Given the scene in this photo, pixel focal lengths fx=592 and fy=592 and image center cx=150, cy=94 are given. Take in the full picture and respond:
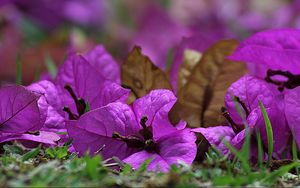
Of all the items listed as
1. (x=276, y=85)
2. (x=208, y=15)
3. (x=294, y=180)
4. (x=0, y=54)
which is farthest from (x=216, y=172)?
(x=208, y=15)

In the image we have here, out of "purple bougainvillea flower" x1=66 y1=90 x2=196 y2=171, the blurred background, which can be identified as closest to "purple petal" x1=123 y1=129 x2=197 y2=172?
"purple bougainvillea flower" x1=66 y1=90 x2=196 y2=171

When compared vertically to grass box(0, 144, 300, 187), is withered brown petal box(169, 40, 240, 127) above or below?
above

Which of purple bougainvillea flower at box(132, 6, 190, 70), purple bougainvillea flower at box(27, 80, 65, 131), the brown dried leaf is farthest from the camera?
purple bougainvillea flower at box(132, 6, 190, 70)

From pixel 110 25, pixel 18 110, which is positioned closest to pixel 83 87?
pixel 18 110

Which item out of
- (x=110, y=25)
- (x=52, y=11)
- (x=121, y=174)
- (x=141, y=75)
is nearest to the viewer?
(x=121, y=174)

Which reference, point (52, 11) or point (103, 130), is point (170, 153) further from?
point (52, 11)

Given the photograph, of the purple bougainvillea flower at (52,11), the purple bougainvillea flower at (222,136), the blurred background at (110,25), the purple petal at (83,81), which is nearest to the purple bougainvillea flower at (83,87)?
the purple petal at (83,81)

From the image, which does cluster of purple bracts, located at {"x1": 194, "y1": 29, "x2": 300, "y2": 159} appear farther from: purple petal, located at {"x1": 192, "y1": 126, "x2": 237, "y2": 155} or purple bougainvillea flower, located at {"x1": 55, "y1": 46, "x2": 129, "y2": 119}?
purple bougainvillea flower, located at {"x1": 55, "y1": 46, "x2": 129, "y2": 119}

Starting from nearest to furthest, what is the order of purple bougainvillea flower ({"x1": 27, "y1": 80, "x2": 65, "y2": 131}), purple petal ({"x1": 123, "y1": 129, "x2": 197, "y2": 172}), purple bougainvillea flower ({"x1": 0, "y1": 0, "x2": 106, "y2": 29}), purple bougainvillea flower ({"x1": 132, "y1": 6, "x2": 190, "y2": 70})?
purple petal ({"x1": 123, "y1": 129, "x2": 197, "y2": 172}) → purple bougainvillea flower ({"x1": 27, "y1": 80, "x2": 65, "y2": 131}) → purple bougainvillea flower ({"x1": 132, "y1": 6, "x2": 190, "y2": 70}) → purple bougainvillea flower ({"x1": 0, "y1": 0, "x2": 106, "y2": 29})

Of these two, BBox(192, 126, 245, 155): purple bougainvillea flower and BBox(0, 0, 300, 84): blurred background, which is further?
BBox(0, 0, 300, 84): blurred background
